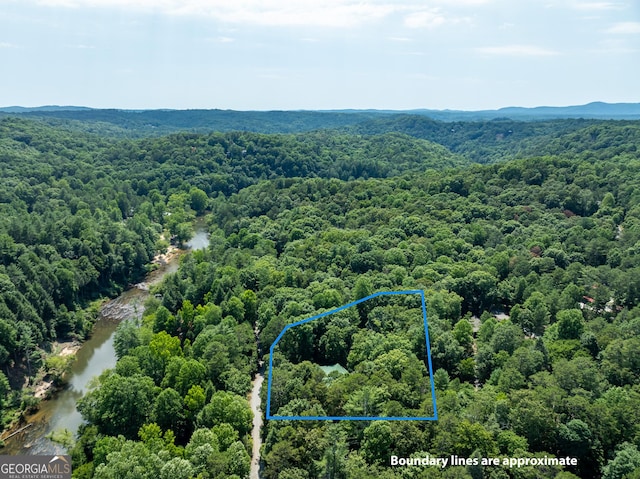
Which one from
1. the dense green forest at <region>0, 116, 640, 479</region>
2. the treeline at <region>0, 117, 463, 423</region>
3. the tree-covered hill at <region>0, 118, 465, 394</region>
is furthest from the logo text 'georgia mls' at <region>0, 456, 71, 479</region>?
the tree-covered hill at <region>0, 118, 465, 394</region>

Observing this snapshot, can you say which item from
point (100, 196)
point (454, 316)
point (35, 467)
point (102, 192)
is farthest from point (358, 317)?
point (102, 192)

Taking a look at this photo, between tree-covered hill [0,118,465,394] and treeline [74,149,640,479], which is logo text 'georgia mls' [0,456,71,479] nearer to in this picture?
treeline [74,149,640,479]

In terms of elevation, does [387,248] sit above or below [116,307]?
above

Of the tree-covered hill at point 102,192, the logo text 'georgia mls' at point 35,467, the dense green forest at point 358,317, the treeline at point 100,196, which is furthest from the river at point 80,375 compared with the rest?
the logo text 'georgia mls' at point 35,467

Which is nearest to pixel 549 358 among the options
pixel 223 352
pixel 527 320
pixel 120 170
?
pixel 527 320

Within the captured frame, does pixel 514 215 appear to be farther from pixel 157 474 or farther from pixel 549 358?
pixel 157 474
